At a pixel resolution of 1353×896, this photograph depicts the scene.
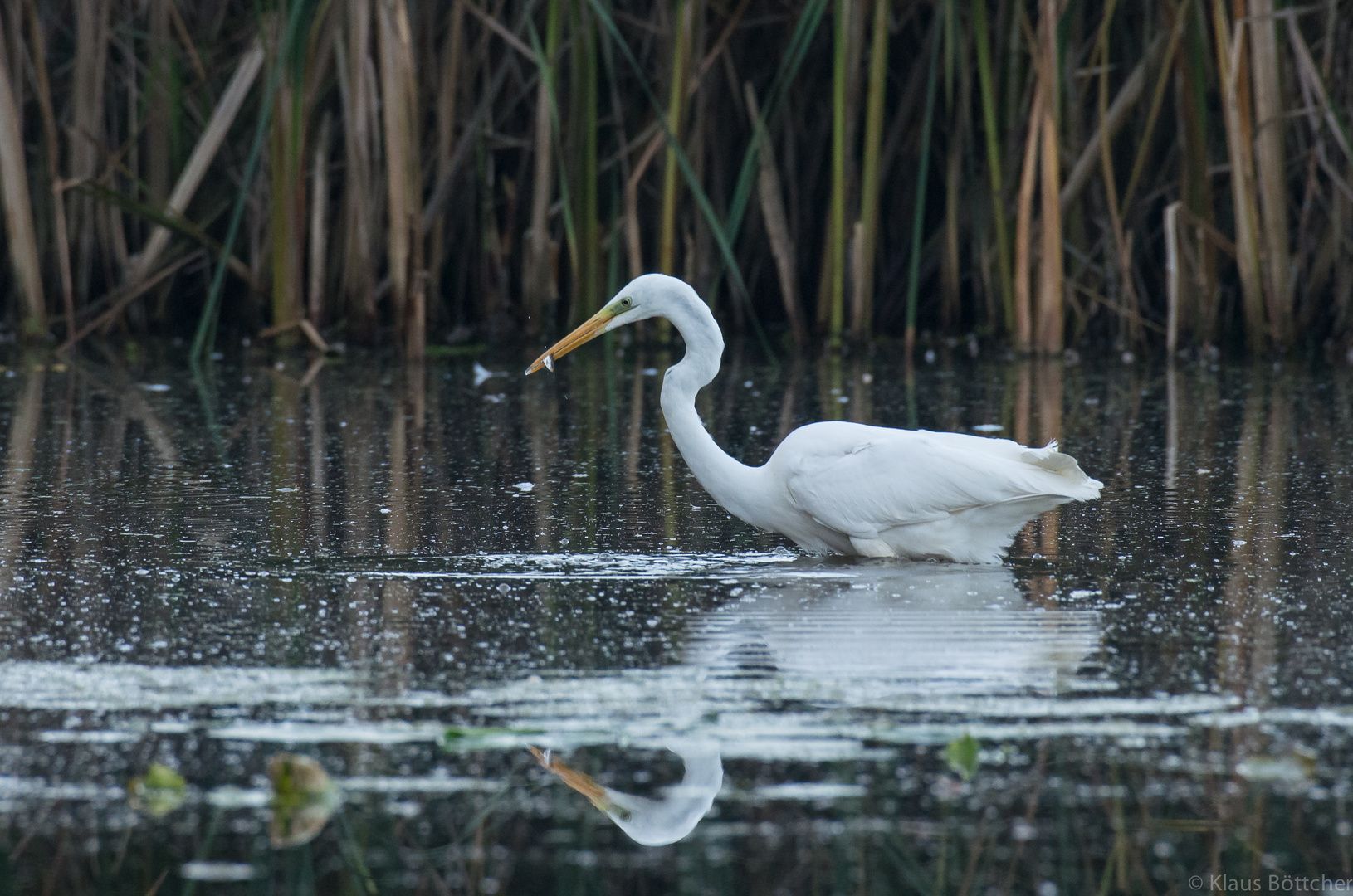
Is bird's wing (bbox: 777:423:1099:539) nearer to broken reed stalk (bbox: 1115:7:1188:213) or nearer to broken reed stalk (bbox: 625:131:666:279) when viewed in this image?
broken reed stalk (bbox: 1115:7:1188:213)

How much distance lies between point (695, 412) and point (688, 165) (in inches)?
171

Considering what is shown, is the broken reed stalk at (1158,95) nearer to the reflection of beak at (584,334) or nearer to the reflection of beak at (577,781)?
the reflection of beak at (584,334)

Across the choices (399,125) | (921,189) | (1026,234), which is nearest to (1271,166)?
(1026,234)

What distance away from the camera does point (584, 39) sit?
947cm

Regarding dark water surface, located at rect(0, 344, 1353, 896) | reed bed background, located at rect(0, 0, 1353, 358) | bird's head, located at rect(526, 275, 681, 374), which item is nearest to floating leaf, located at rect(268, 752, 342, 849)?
dark water surface, located at rect(0, 344, 1353, 896)

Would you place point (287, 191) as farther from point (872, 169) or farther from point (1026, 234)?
point (1026, 234)

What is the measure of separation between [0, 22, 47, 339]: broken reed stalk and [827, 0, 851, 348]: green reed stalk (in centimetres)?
423

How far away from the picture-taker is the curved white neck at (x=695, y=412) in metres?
4.64

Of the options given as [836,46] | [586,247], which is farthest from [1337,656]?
[586,247]

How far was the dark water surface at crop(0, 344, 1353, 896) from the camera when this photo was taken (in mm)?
2307

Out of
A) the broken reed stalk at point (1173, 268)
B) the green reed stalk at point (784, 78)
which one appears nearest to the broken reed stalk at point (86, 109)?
the green reed stalk at point (784, 78)

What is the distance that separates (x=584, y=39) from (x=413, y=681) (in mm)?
6904

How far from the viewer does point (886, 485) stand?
448 cm

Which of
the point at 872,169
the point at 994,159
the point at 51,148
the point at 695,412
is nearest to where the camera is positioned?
the point at 695,412
